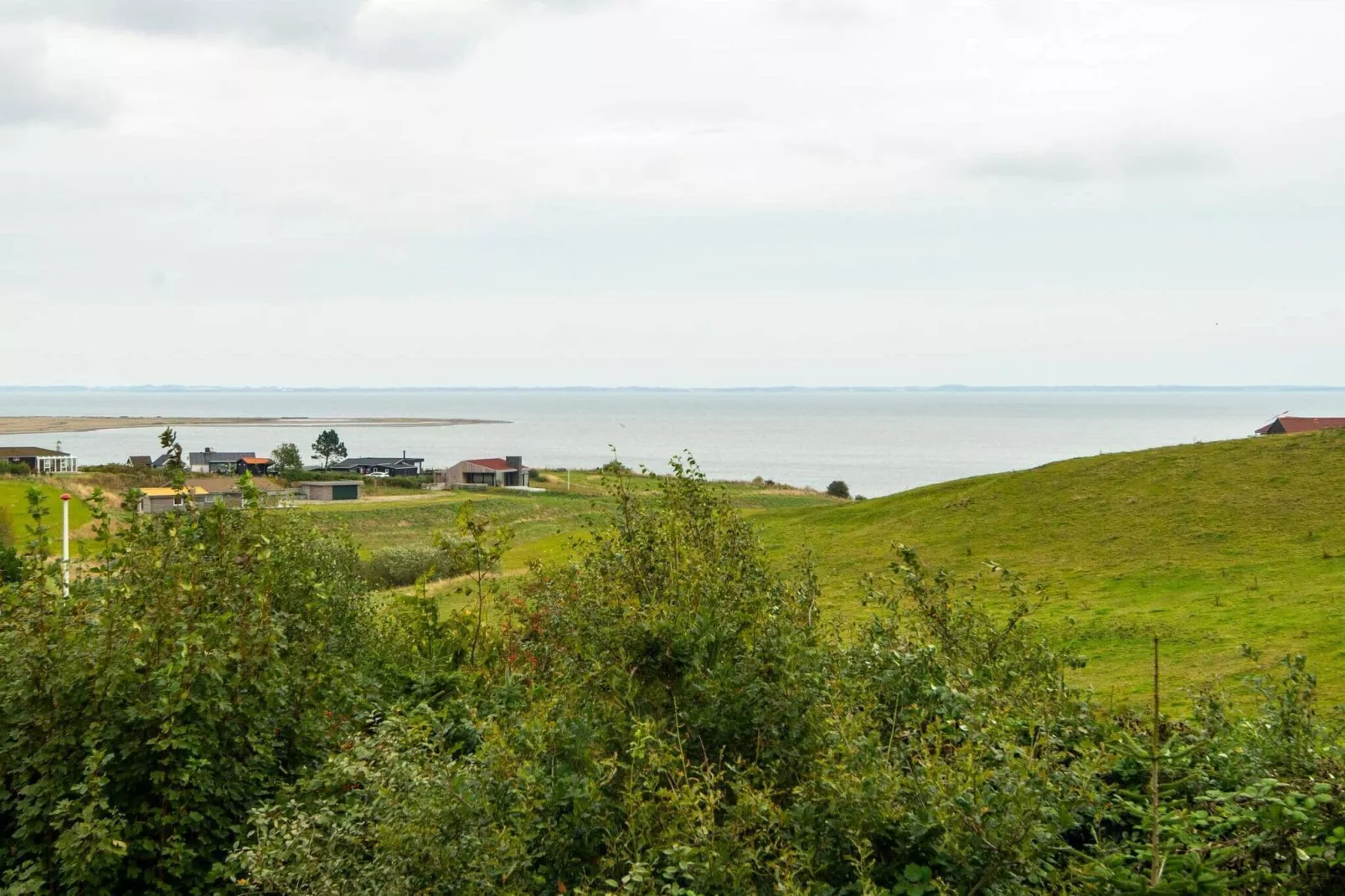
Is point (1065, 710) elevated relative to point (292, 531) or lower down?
lower down

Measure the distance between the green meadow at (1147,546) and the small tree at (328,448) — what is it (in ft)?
394

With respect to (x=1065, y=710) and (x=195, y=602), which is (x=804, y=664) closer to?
(x=1065, y=710)

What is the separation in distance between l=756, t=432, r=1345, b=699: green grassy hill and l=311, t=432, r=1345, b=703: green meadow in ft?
0.23

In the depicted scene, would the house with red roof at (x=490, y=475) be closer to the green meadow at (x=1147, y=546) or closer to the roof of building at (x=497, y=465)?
the roof of building at (x=497, y=465)

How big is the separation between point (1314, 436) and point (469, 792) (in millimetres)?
39006

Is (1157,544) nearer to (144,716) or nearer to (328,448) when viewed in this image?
(144,716)

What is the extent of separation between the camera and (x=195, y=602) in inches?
386

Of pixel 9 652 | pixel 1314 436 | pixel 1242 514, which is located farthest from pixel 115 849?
pixel 1314 436

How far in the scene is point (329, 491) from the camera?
9931cm

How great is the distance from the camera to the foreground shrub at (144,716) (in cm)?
834

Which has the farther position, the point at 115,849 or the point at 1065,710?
the point at 1065,710

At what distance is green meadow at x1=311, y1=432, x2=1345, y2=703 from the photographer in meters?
18.1

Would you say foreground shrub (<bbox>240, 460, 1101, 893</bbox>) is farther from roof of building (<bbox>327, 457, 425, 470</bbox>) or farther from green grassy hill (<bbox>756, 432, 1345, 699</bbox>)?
roof of building (<bbox>327, 457, 425, 470</bbox>)

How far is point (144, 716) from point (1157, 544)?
2774 cm
